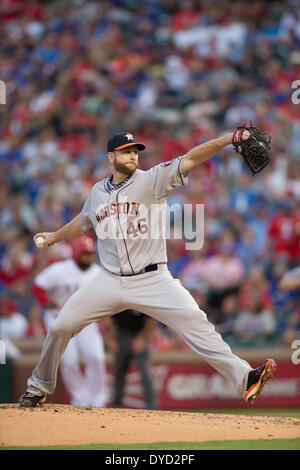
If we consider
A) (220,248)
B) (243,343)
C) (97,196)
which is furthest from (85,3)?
(97,196)

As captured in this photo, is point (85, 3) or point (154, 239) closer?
point (154, 239)

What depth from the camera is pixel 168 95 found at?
14.3m

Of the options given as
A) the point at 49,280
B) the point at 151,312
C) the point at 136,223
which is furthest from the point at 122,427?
the point at 49,280

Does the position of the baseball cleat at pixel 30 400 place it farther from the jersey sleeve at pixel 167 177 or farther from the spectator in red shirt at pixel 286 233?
the spectator in red shirt at pixel 286 233

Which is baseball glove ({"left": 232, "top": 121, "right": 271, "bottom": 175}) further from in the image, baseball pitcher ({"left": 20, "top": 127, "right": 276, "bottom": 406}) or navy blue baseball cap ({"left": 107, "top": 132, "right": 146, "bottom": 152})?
navy blue baseball cap ({"left": 107, "top": 132, "right": 146, "bottom": 152})

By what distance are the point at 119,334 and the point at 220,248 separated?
2.97 meters

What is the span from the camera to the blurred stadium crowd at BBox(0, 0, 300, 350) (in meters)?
10.3

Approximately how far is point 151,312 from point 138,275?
0.27 m

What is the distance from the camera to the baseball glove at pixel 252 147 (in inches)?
197

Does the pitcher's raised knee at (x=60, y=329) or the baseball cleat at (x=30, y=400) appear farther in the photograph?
the baseball cleat at (x=30, y=400)

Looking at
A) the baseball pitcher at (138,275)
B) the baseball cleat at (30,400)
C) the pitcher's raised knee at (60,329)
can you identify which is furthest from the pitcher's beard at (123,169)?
the baseball cleat at (30,400)

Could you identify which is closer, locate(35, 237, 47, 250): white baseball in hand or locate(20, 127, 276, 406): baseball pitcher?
locate(20, 127, 276, 406): baseball pitcher

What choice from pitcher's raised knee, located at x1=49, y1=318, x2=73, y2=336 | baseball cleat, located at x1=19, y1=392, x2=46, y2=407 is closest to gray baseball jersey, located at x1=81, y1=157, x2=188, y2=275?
pitcher's raised knee, located at x1=49, y1=318, x2=73, y2=336
